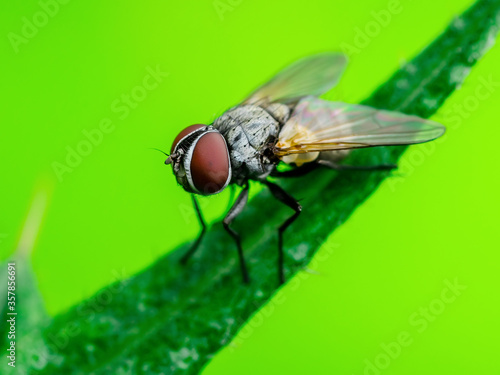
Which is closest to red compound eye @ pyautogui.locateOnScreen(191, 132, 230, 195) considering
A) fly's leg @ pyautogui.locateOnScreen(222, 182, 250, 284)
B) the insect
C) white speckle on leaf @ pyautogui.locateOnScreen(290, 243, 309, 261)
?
the insect

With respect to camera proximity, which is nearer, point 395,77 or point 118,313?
point 118,313

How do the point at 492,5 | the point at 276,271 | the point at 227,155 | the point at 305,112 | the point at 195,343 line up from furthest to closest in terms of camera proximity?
the point at 305,112
the point at 227,155
the point at 492,5
the point at 276,271
the point at 195,343

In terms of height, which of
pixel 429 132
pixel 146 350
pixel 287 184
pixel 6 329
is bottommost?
pixel 429 132

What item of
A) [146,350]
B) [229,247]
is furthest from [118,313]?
[229,247]

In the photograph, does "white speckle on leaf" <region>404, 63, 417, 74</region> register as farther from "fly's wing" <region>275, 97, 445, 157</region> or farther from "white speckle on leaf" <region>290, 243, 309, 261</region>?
"white speckle on leaf" <region>290, 243, 309, 261</region>

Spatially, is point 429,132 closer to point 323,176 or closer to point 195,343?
point 323,176

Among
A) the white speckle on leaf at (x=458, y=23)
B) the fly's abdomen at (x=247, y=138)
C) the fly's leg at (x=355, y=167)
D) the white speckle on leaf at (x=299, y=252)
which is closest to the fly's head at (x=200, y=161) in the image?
the fly's abdomen at (x=247, y=138)
